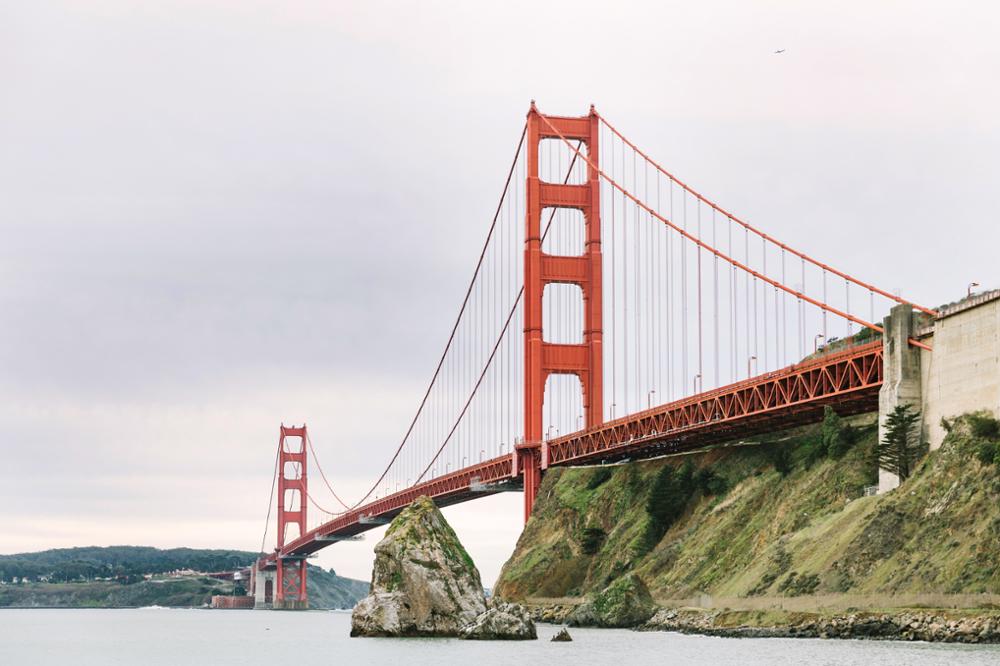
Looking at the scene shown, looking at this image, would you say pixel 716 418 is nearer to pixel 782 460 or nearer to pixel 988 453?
pixel 782 460

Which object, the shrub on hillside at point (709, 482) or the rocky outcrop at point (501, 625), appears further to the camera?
the shrub on hillside at point (709, 482)

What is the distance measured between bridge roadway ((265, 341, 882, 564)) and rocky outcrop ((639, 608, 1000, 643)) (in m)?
13.2

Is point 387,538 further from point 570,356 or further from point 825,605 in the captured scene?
point 570,356

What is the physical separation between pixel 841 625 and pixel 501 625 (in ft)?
49.5

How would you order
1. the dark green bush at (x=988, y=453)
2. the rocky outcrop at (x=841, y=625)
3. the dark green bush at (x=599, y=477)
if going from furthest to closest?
the dark green bush at (x=599, y=477) < the dark green bush at (x=988, y=453) < the rocky outcrop at (x=841, y=625)

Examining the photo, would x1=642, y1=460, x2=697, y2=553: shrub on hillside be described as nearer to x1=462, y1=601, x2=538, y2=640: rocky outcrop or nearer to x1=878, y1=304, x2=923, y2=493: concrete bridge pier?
x1=878, y1=304, x2=923, y2=493: concrete bridge pier

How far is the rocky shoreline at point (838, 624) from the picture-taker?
58216 millimetres

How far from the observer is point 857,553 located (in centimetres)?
6912

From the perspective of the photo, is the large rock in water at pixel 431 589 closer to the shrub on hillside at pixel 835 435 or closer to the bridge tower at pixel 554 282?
the shrub on hillside at pixel 835 435

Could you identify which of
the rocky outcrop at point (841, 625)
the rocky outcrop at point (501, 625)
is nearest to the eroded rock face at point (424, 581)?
the rocky outcrop at point (501, 625)

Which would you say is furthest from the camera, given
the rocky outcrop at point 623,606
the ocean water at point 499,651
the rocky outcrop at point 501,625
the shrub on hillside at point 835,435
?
the rocky outcrop at point 623,606

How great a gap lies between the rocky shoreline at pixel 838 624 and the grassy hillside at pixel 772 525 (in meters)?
1.53

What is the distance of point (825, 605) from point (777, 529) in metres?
14.8

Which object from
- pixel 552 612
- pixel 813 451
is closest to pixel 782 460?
pixel 813 451
